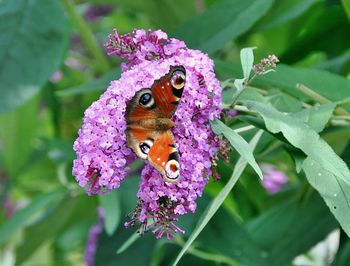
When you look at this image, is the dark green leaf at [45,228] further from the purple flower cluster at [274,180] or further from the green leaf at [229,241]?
the purple flower cluster at [274,180]

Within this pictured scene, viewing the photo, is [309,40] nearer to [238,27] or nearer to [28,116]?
[238,27]

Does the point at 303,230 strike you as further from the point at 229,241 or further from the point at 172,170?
the point at 172,170

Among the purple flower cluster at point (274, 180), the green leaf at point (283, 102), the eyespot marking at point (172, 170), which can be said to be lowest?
the purple flower cluster at point (274, 180)

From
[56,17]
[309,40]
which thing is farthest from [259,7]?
[56,17]

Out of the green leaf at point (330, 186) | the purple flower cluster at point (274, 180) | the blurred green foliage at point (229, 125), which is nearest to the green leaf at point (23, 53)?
the blurred green foliage at point (229, 125)

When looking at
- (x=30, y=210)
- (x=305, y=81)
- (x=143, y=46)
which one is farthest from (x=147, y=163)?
(x=30, y=210)
